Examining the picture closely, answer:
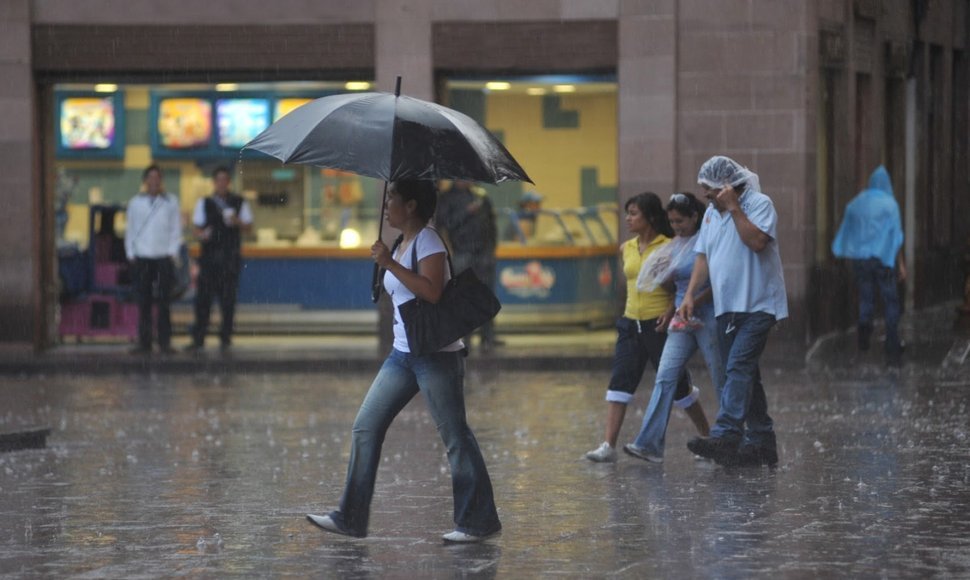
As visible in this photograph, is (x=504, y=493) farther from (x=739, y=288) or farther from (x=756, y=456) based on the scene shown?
(x=739, y=288)

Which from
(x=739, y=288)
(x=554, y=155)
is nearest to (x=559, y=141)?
(x=554, y=155)

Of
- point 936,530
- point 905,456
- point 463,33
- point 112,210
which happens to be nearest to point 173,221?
point 112,210

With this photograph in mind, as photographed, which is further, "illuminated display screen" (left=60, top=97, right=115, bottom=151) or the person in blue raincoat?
"illuminated display screen" (left=60, top=97, right=115, bottom=151)

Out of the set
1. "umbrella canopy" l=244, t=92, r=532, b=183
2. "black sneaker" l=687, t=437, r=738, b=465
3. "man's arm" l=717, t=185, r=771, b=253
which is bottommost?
"black sneaker" l=687, t=437, r=738, b=465

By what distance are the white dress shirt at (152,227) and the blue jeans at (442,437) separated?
12.2m

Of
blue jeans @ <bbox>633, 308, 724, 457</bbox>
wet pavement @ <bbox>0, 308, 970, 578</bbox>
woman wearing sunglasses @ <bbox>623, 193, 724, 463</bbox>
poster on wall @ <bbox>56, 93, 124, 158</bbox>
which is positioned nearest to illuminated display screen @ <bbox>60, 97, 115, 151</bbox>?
poster on wall @ <bbox>56, 93, 124, 158</bbox>

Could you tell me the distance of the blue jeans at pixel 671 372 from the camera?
11.6 metres

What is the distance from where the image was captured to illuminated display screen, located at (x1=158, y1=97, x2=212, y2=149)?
891 inches

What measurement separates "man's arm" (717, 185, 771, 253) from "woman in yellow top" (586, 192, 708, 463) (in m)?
0.79

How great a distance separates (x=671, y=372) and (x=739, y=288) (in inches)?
28.5

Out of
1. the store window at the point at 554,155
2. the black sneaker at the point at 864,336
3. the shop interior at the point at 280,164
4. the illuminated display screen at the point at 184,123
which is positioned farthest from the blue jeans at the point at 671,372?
the illuminated display screen at the point at 184,123

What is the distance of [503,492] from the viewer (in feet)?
Result: 34.5

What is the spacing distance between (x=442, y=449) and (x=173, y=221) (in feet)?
29.0

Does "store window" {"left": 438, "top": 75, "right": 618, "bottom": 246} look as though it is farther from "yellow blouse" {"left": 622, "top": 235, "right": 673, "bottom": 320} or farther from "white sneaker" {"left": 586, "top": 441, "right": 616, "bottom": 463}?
"white sneaker" {"left": 586, "top": 441, "right": 616, "bottom": 463}
